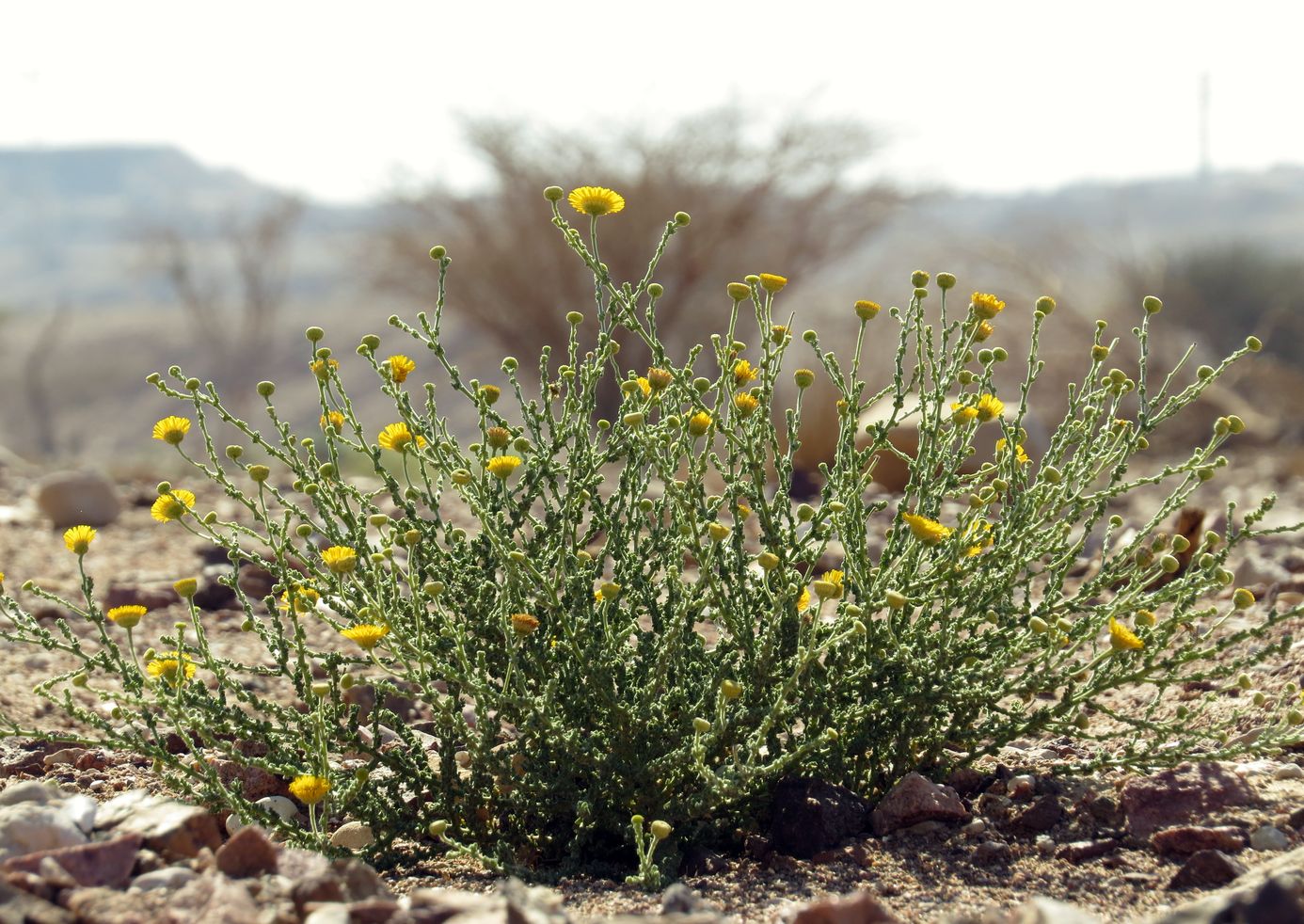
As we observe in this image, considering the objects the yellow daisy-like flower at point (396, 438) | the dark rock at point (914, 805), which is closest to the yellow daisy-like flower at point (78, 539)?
the yellow daisy-like flower at point (396, 438)

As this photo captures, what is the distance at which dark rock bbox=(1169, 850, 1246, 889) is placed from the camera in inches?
88.8

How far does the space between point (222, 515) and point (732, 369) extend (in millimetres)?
4461

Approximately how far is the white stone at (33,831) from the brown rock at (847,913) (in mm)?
1180

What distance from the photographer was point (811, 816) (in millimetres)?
2518

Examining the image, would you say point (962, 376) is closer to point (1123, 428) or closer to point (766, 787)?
point (1123, 428)

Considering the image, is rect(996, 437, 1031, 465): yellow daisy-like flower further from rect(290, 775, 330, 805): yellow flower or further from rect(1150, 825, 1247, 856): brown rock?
rect(290, 775, 330, 805): yellow flower

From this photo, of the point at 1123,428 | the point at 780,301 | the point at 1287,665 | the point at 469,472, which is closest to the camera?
the point at 469,472

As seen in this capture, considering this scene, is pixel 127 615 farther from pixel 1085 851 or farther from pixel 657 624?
pixel 1085 851

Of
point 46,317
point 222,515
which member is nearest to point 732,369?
point 222,515

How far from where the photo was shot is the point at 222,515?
21.2 ft

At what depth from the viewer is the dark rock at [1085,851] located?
2453mm

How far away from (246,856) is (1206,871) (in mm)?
1562

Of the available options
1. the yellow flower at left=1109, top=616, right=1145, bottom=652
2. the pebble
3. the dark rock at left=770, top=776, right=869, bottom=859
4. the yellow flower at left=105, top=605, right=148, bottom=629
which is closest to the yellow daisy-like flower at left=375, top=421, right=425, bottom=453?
the yellow flower at left=105, top=605, right=148, bottom=629

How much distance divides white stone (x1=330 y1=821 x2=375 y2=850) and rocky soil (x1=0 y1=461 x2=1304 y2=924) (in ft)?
0.46
